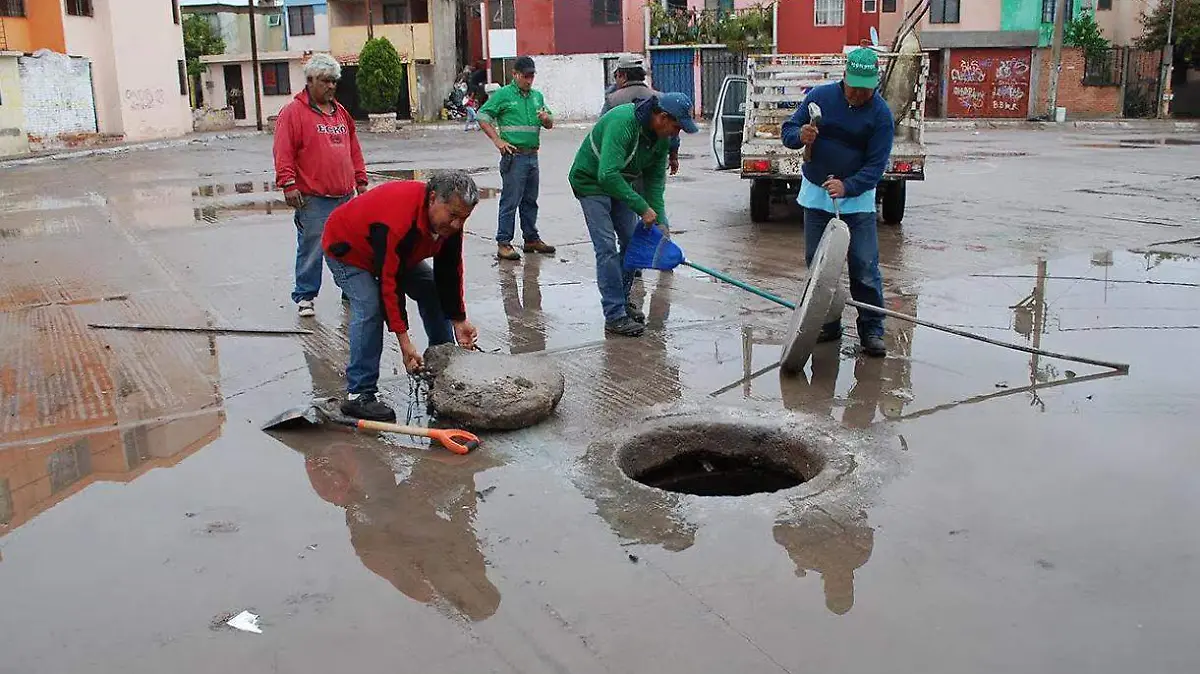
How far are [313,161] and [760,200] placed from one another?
18.5 ft

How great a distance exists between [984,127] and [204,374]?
30.1 metres

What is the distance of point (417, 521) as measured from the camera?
3969 mm

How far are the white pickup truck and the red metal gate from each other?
29.4m

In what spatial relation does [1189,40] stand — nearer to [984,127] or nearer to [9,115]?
[984,127]

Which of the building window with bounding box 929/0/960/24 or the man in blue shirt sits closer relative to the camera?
the man in blue shirt

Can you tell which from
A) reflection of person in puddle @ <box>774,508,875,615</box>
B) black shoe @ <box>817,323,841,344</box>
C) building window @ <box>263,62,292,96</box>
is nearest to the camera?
reflection of person in puddle @ <box>774,508,875,615</box>

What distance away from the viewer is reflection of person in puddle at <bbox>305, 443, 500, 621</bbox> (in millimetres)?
3447

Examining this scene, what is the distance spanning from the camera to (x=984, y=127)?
31797 mm

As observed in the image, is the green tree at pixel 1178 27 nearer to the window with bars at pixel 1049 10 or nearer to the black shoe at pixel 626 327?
the window with bars at pixel 1049 10

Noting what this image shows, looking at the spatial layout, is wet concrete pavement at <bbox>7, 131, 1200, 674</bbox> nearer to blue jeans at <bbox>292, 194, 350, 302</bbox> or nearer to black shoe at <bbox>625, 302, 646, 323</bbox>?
black shoe at <bbox>625, 302, 646, 323</bbox>

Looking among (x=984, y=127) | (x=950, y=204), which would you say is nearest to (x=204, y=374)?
(x=950, y=204)

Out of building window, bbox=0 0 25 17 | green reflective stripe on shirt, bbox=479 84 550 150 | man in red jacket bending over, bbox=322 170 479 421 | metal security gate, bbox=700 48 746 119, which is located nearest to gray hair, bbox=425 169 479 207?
man in red jacket bending over, bbox=322 170 479 421

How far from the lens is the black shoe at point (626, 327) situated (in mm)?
6594

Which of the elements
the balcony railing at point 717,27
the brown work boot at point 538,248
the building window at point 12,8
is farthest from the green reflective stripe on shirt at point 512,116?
the balcony railing at point 717,27
